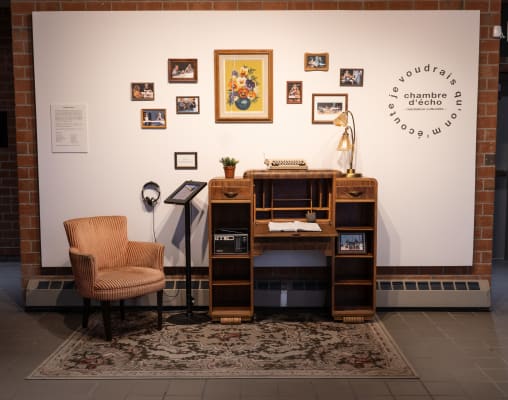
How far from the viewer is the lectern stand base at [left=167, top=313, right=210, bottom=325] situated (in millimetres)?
4684

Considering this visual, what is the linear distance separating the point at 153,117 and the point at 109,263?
1.37 m

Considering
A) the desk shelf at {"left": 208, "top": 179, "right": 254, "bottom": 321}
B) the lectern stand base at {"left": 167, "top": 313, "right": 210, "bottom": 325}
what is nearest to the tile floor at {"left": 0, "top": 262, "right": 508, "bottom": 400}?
the lectern stand base at {"left": 167, "top": 313, "right": 210, "bottom": 325}

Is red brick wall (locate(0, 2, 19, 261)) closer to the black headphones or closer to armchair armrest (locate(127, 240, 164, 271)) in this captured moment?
the black headphones

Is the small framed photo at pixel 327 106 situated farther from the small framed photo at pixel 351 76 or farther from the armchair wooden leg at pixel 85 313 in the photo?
the armchair wooden leg at pixel 85 313

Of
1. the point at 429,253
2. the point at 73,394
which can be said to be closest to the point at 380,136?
the point at 429,253

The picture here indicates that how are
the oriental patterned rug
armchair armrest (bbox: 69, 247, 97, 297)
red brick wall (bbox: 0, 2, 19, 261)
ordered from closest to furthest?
the oriental patterned rug, armchair armrest (bbox: 69, 247, 97, 297), red brick wall (bbox: 0, 2, 19, 261)

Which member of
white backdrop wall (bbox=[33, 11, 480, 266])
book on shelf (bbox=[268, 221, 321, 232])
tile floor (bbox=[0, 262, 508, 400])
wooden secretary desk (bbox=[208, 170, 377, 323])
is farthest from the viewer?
white backdrop wall (bbox=[33, 11, 480, 266])

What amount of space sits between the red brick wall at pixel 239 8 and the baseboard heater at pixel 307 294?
0.21m

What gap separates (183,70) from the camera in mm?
4879

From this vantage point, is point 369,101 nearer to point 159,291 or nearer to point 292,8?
point 292,8

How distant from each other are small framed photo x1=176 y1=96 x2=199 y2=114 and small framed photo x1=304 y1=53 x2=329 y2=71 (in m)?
1.05

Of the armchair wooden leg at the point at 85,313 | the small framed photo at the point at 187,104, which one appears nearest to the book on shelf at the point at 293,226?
the small framed photo at the point at 187,104

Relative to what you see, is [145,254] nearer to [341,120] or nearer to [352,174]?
[352,174]

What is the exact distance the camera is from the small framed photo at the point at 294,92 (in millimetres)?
4895
